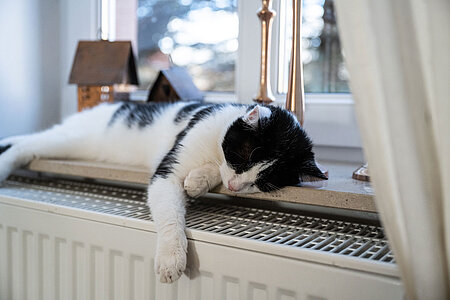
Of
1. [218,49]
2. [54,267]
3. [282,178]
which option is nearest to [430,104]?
[282,178]

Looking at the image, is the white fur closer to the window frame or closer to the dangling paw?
the dangling paw

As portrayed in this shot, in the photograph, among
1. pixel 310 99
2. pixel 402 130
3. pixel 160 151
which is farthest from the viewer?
pixel 310 99

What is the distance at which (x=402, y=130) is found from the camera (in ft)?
1.60

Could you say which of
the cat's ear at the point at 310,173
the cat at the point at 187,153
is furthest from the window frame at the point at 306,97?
the cat's ear at the point at 310,173

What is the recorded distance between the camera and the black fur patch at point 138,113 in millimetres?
1243

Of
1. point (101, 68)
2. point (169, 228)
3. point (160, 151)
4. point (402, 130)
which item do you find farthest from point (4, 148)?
point (402, 130)

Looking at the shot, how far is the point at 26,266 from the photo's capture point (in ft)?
3.20

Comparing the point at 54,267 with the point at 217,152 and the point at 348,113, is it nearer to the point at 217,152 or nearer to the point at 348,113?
the point at 217,152

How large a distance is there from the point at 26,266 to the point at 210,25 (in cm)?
90

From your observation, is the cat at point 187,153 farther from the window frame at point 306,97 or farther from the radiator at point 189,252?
the window frame at point 306,97

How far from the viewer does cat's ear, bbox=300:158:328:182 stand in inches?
33.7

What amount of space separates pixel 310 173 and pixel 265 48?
362 millimetres

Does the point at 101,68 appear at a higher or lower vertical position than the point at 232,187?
higher

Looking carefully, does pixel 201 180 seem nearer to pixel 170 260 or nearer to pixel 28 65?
pixel 170 260
